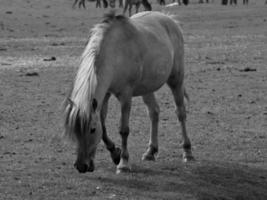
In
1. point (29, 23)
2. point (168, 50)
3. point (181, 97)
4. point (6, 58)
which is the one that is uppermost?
point (168, 50)

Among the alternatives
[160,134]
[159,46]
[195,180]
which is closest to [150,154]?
[195,180]

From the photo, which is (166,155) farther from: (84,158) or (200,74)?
(200,74)

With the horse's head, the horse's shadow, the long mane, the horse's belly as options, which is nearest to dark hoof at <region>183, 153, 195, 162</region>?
the horse's shadow

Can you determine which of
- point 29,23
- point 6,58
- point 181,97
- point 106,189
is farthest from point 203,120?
point 29,23

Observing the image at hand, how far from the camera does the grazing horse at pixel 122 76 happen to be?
26.6 feet

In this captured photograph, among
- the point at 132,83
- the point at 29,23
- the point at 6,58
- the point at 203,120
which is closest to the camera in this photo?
the point at 132,83

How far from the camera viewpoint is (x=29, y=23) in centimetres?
3222

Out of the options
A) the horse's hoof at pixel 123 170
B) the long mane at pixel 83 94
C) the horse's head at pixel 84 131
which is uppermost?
the long mane at pixel 83 94

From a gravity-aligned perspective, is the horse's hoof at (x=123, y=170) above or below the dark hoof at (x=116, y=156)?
below

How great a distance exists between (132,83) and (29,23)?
2366 centimetres

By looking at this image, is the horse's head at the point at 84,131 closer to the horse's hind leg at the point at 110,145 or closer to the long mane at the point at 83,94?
the long mane at the point at 83,94

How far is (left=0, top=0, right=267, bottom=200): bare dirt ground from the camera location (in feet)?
27.7

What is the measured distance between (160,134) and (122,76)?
250cm

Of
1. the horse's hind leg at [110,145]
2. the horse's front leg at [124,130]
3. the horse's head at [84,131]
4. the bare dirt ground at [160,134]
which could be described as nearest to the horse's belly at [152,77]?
the horse's front leg at [124,130]
